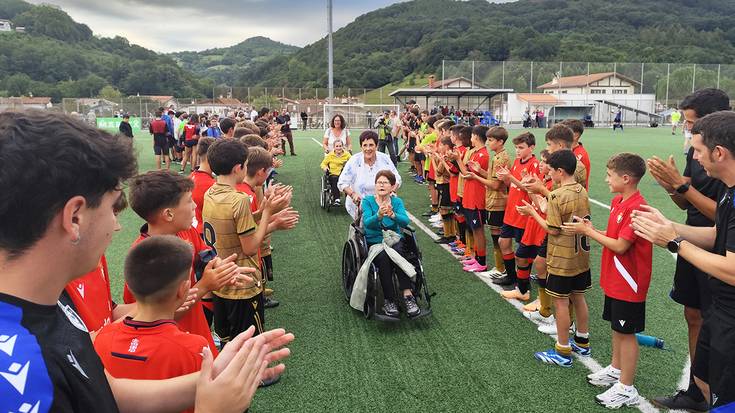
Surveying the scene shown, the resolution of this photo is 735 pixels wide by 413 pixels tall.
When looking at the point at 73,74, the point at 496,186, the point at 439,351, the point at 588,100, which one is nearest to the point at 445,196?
the point at 496,186

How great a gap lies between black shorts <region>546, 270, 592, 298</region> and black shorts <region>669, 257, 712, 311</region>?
2.25 feet

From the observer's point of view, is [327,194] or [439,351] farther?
[327,194]

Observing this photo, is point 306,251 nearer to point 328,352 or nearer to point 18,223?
point 328,352

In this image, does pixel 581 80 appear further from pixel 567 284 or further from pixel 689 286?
pixel 689 286

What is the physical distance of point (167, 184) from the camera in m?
2.90

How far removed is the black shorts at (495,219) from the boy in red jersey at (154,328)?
482 cm

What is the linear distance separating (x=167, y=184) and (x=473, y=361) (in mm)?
2887

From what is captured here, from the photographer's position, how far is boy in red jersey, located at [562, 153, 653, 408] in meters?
3.45

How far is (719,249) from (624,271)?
2.99ft

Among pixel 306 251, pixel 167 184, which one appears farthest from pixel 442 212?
pixel 167 184

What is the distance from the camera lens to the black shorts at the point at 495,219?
6.25m

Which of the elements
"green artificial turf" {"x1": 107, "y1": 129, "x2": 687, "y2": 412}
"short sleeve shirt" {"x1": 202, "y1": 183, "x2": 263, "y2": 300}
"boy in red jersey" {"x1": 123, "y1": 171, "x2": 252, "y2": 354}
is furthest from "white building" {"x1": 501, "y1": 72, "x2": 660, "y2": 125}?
"boy in red jersey" {"x1": 123, "y1": 171, "x2": 252, "y2": 354}

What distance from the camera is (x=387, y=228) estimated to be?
5.28m

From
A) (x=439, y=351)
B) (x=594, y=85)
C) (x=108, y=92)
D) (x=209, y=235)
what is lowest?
(x=439, y=351)
